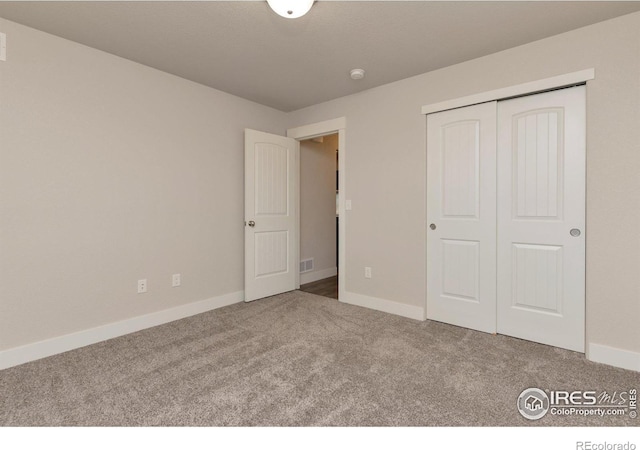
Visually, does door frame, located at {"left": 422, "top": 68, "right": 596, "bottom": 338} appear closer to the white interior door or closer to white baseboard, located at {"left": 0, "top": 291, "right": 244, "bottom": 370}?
the white interior door

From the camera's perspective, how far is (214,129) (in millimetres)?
3410

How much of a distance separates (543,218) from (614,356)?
1.03 meters

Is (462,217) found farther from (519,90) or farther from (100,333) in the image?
(100,333)

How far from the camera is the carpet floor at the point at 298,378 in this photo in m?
1.61

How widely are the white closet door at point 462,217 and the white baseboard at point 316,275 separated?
6.42 ft

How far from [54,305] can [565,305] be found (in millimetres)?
3859

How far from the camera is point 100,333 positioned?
2.58 m

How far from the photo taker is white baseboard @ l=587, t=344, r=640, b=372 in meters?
2.08

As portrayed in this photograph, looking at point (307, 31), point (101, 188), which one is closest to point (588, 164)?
point (307, 31)

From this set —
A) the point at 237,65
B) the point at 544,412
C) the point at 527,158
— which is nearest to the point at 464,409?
the point at 544,412

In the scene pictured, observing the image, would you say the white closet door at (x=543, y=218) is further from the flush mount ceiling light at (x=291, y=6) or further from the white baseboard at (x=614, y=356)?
the flush mount ceiling light at (x=291, y=6)

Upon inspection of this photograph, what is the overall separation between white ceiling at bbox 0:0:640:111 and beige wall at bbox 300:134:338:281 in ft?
5.57

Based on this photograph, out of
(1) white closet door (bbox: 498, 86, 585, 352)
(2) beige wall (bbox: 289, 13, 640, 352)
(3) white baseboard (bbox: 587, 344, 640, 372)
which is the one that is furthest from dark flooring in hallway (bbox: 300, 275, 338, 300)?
(3) white baseboard (bbox: 587, 344, 640, 372)

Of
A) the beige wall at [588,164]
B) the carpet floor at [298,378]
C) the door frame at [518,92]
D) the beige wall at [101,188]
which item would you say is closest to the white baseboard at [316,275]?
the beige wall at [588,164]
